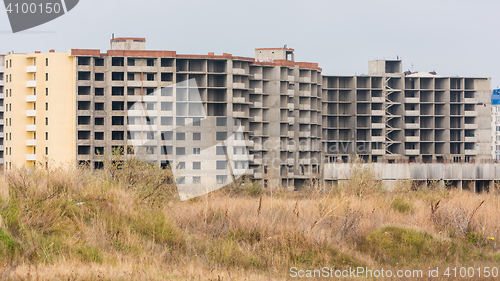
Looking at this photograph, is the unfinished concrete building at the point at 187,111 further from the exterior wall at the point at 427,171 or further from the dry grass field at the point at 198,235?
the dry grass field at the point at 198,235

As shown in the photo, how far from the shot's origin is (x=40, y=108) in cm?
7794

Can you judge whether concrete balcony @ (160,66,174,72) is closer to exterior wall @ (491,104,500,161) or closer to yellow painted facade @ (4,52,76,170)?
yellow painted facade @ (4,52,76,170)

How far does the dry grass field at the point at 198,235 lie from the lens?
40.4 feet

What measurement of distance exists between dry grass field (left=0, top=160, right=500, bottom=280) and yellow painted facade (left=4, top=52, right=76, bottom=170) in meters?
60.5

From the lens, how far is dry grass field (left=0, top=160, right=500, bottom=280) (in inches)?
485

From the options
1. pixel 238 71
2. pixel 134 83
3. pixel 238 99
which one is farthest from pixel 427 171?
pixel 134 83

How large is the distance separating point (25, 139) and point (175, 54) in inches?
1081

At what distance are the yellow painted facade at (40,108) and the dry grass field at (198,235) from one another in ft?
199

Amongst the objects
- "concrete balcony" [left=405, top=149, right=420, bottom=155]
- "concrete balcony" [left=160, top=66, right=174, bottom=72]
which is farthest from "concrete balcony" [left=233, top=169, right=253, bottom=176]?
"concrete balcony" [left=405, top=149, right=420, bottom=155]

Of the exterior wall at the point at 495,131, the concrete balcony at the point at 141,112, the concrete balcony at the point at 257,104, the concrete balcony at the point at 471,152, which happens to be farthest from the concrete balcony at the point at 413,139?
the exterior wall at the point at 495,131

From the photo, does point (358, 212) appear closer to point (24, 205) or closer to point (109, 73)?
point (24, 205)

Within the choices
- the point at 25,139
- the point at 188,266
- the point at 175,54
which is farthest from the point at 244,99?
the point at 188,266

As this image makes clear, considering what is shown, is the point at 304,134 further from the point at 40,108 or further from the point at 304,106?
the point at 40,108

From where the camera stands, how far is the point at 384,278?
13.7 metres
